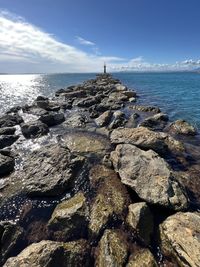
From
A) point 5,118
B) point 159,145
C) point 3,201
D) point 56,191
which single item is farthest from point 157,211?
point 5,118

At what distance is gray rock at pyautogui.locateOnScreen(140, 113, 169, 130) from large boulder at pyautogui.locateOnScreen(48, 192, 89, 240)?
1636 centimetres

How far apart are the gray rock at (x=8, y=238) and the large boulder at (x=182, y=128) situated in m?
19.2

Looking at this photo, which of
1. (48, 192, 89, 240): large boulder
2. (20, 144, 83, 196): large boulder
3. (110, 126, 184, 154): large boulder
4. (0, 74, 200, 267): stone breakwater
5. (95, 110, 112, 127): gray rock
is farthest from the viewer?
(95, 110, 112, 127): gray rock

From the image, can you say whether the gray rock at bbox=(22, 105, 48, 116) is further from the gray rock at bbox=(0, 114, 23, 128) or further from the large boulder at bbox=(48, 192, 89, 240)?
the large boulder at bbox=(48, 192, 89, 240)

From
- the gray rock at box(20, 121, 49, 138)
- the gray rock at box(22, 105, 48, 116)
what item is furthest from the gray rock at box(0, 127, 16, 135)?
the gray rock at box(22, 105, 48, 116)

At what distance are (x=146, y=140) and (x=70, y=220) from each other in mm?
9822

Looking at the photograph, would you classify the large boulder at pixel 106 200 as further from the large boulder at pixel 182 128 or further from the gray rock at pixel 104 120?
the large boulder at pixel 182 128

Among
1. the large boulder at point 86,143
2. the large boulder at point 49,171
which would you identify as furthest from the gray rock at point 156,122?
the large boulder at point 49,171

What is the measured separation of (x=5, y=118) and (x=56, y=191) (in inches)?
813

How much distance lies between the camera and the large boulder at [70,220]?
34.7ft

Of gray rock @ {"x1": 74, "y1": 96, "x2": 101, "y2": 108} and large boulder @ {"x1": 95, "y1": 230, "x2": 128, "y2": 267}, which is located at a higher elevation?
large boulder @ {"x1": 95, "y1": 230, "x2": 128, "y2": 267}

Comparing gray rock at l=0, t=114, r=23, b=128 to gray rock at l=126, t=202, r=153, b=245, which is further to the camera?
gray rock at l=0, t=114, r=23, b=128

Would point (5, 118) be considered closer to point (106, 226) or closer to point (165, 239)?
point (106, 226)

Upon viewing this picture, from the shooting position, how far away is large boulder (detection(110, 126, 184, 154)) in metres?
18.0
